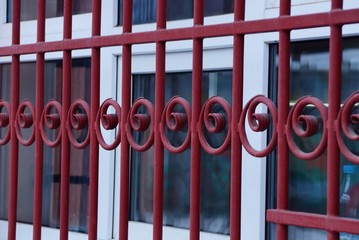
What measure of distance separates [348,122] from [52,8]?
61.1 inches

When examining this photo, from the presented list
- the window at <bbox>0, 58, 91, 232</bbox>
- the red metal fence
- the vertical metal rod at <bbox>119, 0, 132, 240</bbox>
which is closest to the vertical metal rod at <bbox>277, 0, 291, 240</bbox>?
the red metal fence

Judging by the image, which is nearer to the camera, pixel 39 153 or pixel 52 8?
pixel 39 153

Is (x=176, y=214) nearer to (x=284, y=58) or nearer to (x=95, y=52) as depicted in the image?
(x=95, y=52)

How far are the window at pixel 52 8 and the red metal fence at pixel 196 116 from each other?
2.60 ft

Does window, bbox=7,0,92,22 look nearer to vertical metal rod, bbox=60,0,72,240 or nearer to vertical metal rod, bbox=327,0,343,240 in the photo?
vertical metal rod, bbox=60,0,72,240

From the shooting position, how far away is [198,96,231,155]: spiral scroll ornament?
1.13m

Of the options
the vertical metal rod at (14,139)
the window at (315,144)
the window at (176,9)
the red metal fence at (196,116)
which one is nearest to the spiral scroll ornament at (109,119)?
the red metal fence at (196,116)

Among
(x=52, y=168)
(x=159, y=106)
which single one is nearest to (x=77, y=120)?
(x=159, y=106)

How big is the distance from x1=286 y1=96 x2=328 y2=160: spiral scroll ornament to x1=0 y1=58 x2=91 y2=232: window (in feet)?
3.98

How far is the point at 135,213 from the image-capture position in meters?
2.13

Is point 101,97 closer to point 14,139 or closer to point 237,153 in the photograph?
point 14,139

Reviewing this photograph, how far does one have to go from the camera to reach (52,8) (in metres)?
2.39

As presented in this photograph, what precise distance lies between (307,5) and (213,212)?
0.58 metres

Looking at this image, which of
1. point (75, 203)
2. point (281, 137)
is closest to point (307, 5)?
point (281, 137)
